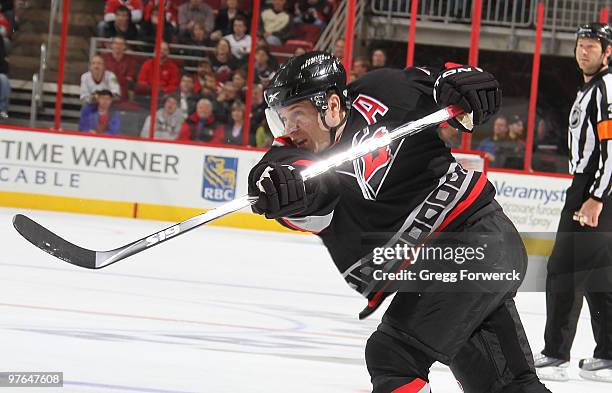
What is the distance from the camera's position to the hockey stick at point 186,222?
226 cm

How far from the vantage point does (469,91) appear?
237 cm

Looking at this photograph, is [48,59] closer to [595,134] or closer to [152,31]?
[152,31]

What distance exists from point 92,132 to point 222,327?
4535 millimetres

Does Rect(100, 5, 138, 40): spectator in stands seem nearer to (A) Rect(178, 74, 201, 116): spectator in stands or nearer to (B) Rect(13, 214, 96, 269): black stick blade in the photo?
(A) Rect(178, 74, 201, 116): spectator in stands

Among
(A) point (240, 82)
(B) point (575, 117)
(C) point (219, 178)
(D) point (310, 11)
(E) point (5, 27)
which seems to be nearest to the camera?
(B) point (575, 117)

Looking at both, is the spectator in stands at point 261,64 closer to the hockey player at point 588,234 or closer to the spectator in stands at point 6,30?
the spectator in stands at point 6,30

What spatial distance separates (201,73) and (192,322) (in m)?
4.73

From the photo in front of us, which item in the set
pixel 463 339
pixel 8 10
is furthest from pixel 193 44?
pixel 463 339

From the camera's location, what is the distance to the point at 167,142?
8.55 m

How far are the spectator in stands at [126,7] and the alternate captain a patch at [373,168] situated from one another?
7131mm

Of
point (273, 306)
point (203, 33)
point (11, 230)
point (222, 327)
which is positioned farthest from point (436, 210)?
point (203, 33)

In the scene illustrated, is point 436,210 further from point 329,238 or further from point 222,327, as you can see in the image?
point 222,327

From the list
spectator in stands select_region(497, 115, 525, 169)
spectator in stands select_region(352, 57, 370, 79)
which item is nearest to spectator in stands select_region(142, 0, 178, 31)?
spectator in stands select_region(352, 57, 370, 79)

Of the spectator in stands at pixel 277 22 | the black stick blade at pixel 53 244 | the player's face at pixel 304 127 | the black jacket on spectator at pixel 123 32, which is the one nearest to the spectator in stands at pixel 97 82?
the black jacket on spectator at pixel 123 32
